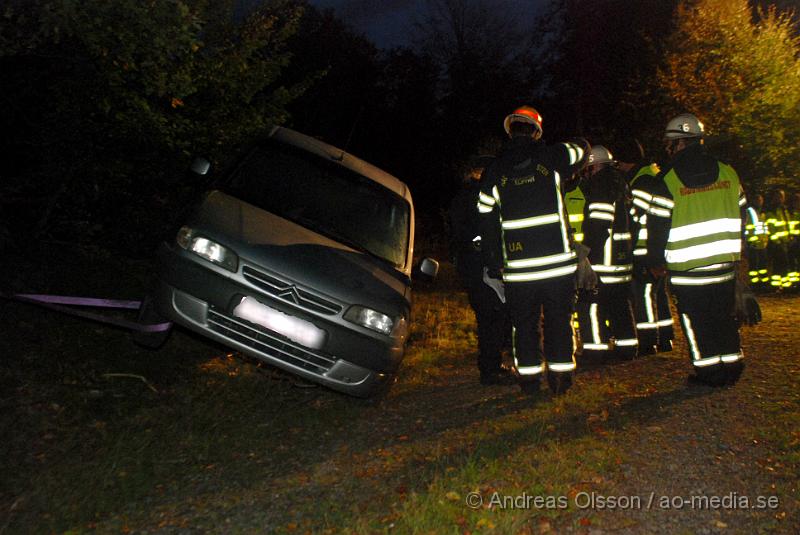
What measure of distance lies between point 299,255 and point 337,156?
5.97ft

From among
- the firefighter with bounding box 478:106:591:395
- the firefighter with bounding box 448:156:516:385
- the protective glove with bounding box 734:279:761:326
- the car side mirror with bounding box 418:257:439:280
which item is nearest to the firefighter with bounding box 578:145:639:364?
the firefighter with bounding box 448:156:516:385

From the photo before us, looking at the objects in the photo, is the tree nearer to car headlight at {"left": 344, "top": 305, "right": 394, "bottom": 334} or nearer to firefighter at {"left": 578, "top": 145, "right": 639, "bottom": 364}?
firefighter at {"left": 578, "top": 145, "right": 639, "bottom": 364}

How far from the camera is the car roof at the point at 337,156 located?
23.6ft

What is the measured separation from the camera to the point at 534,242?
5918 millimetres

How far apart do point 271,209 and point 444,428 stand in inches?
87.6

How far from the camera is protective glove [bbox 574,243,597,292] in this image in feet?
20.1

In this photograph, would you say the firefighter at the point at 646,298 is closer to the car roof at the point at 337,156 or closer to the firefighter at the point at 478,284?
the firefighter at the point at 478,284

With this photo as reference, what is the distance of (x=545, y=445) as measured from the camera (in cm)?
508

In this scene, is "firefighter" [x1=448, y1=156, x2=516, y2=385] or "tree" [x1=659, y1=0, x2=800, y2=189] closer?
"firefighter" [x1=448, y1=156, x2=516, y2=385]

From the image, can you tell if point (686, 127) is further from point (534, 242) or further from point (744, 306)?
point (534, 242)

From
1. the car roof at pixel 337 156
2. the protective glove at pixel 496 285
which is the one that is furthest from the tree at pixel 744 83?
the protective glove at pixel 496 285

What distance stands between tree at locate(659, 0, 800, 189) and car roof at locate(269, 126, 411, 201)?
883cm

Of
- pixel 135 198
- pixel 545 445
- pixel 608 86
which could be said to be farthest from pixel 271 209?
pixel 608 86

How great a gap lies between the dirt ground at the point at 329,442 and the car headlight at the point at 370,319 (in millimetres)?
689
